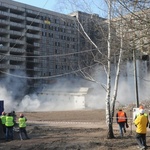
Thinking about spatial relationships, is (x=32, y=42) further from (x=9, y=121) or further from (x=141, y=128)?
(x=141, y=128)

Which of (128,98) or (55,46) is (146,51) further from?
(55,46)

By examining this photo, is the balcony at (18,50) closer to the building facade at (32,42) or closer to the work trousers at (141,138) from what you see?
the building facade at (32,42)

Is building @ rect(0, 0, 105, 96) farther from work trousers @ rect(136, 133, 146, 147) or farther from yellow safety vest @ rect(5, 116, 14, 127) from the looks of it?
work trousers @ rect(136, 133, 146, 147)

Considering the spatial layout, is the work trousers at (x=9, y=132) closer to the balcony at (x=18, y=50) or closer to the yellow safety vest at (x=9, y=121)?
the yellow safety vest at (x=9, y=121)

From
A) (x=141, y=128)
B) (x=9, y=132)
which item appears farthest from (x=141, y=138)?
(x=9, y=132)

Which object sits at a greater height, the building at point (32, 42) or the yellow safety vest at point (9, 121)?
the building at point (32, 42)

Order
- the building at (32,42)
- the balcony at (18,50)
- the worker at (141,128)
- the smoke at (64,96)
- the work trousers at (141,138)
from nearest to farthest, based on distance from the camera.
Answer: the worker at (141,128), the work trousers at (141,138), the smoke at (64,96), the building at (32,42), the balcony at (18,50)

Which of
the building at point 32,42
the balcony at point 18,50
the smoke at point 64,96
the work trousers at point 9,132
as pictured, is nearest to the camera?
the work trousers at point 9,132

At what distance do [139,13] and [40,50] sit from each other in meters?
82.2

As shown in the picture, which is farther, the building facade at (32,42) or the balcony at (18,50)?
the balcony at (18,50)

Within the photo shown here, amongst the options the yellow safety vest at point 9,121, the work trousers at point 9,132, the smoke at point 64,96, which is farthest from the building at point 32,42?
the yellow safety vest at point 9,121

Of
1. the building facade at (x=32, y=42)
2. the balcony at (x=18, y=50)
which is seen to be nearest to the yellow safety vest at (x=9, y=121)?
the building facade at (x=32, y=42)

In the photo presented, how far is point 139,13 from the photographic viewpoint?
30.7 feet

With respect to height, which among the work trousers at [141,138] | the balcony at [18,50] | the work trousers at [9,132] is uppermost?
the balcony at [18,50]
